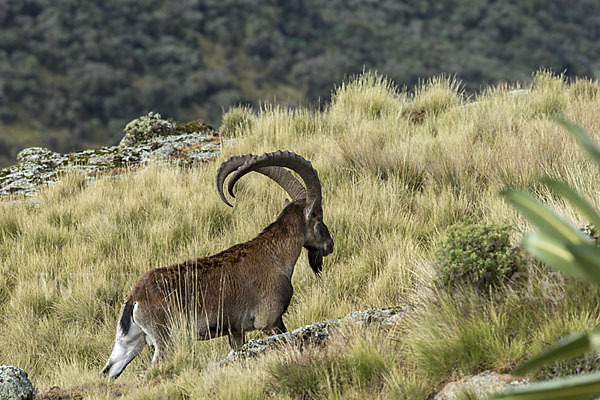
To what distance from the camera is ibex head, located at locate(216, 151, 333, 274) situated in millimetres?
4734

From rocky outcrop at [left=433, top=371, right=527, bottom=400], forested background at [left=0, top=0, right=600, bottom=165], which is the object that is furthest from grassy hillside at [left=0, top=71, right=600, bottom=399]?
forested background at [left=0, top=0, right=600, bottom=165]

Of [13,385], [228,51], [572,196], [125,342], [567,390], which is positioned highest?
[228,51]

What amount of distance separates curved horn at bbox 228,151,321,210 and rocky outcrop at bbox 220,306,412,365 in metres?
1.06

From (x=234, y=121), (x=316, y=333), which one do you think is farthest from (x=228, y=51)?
(x=316, y=333)

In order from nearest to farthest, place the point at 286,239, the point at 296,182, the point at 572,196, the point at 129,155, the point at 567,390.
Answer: the point at 567,390, the point at 572,196, the point at 286,239, the point at 296,182, the point at 129,155

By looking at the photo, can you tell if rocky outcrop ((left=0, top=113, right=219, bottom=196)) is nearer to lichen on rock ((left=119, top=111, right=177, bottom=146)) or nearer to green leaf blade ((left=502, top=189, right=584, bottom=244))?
lichen on rock ((left=119, top=111, right=177, bottom=146))

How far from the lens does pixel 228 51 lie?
75.5 meters

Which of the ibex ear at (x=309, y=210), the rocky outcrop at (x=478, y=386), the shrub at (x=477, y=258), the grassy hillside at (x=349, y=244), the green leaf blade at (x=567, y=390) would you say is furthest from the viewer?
the ibex ear at (x=309, y=210)

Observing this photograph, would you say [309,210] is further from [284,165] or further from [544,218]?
[544,218]

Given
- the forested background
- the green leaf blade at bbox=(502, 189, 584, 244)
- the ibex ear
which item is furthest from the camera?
the forested background

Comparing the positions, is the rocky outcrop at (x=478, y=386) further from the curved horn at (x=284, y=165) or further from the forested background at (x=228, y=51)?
the forested background at (x=228, y=51)

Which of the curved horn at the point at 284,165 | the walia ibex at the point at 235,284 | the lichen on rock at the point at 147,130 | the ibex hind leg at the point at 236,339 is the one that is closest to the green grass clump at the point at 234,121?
the lichen on rock at the point at 147,130

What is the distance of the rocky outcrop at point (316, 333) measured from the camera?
4195mm

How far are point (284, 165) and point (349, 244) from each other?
2.30 metres
